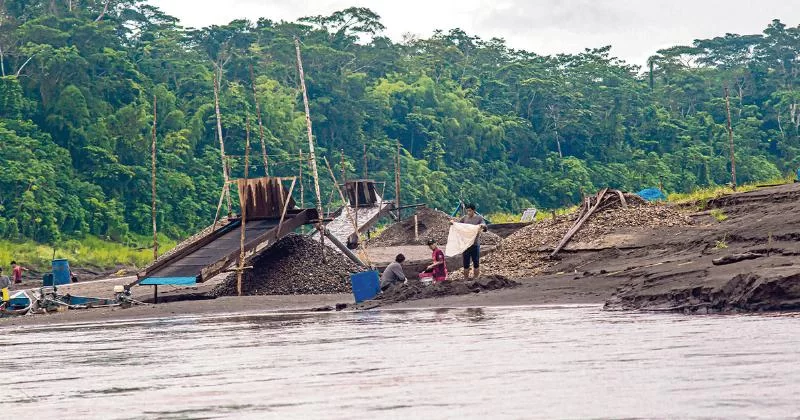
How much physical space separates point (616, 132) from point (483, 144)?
9.28 m

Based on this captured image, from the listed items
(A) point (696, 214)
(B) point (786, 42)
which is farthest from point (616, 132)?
(A) point (696, 214)

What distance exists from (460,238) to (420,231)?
74.3ft

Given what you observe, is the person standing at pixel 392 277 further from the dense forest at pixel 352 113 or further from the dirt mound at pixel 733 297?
the dense forest at pixel 352 113

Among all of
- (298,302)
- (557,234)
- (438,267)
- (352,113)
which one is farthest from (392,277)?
(352,113)

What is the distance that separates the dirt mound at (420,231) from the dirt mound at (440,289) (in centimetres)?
2088

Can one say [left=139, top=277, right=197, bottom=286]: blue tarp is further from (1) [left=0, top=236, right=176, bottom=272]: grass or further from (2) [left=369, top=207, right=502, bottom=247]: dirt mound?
(1) [left=0, top=236, right=176, bottom=272]: grass

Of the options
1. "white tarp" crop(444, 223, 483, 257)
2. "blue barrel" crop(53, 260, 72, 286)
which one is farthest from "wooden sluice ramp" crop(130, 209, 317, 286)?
"blue barrel" crop(53, 260, 72, 286)

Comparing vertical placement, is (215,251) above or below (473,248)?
above

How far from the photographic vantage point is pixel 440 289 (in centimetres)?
2186

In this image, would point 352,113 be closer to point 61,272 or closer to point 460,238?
point 61,272

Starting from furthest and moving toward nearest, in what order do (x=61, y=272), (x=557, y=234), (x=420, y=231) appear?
(x=420, y=231)
(x=61, y=272)
(x=557, y=234)

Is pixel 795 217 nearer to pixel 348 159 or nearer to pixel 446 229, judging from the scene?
pixel 446 229

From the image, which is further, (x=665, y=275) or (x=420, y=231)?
(x=420, y=231)

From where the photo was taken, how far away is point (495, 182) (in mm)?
80312
